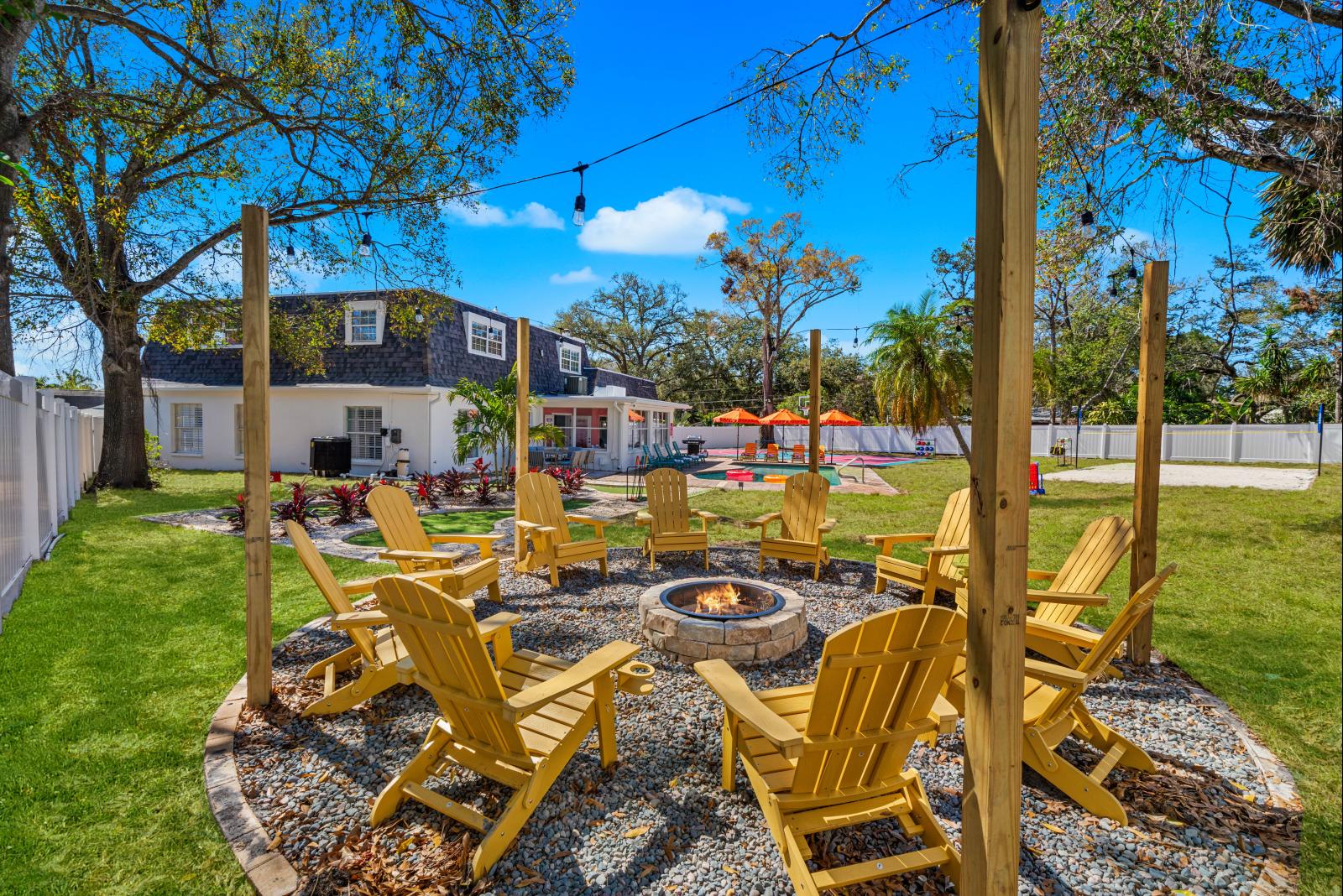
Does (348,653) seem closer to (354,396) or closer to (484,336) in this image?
(354,396)

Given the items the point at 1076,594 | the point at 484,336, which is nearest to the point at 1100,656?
the point at 1076,594

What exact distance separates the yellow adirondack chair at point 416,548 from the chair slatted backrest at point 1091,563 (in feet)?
12.9

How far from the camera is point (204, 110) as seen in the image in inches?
375

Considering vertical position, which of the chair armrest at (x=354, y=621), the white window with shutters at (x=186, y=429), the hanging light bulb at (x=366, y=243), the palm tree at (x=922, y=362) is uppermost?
the hanging light bulb at (x=366, y=243)

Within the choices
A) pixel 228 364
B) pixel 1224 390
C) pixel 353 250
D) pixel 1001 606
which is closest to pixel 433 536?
pixel 1001 606

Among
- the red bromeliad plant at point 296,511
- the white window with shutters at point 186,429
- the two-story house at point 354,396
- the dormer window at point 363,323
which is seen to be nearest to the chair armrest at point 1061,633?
the red bromeliad plant at point 296,511

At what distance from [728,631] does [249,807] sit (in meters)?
2.50

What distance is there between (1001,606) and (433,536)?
4.69m

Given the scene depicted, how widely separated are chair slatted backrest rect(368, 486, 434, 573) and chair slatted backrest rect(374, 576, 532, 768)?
2.42m

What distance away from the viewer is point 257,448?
9.98 feet

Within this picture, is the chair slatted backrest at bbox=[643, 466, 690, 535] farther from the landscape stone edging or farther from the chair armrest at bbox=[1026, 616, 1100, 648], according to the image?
the landscape stone edging

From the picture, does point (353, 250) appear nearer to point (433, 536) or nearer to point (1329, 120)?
point (433, 536)

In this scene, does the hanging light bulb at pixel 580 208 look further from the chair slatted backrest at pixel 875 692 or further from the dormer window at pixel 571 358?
the dormer window at pixel 571 358

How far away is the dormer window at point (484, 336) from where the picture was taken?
56.2 feet
